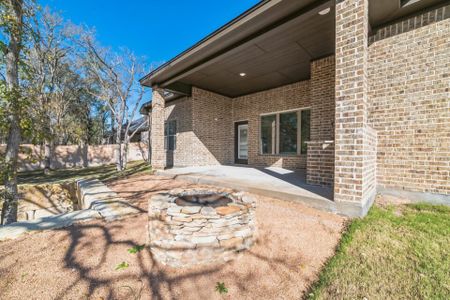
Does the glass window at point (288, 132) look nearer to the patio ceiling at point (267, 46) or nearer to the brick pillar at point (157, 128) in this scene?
the patio ceiling at point (267, 46)

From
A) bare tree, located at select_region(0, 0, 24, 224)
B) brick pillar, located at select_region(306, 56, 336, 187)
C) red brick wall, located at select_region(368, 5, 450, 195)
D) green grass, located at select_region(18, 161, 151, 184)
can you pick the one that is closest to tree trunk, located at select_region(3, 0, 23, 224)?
bare tree, located at select_region(0, 0, 24, 224)

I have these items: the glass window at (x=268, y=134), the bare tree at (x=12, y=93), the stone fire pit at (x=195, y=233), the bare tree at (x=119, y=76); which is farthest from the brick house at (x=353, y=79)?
the bare tree at (x=119, y=76)

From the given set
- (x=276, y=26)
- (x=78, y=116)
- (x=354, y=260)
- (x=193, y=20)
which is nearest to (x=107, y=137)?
(x=78, y=116)

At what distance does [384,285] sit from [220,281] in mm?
1430

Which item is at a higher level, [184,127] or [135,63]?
[135,63]

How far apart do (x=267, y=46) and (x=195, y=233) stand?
14.6ft

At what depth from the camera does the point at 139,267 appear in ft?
6.09

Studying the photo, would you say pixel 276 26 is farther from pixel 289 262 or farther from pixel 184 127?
pixel 184 127

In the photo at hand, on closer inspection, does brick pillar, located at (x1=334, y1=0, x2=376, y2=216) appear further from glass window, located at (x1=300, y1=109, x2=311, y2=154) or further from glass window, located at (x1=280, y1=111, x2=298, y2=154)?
glass window, located at (x1=280, y1=111, x2=298, y2=154)

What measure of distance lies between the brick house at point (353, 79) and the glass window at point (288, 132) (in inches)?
1.6

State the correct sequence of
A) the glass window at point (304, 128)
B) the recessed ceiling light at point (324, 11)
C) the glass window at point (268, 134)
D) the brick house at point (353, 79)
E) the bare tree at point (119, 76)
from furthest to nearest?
the bare tree at point (119, 76) → the glass window at point (268, 134) → the glass window at point (304, 128) → the recessed ceiling light at point (324, 11) → the brick house at point (353, 79)

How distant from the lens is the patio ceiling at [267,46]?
3.32m

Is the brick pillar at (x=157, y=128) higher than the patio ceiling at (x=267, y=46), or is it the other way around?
A: the patio ceiling at (x=267, y=46)

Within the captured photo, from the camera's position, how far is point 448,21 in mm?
3289
